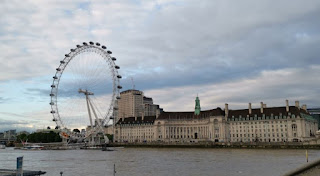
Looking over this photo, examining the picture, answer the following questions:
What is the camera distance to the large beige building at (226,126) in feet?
371

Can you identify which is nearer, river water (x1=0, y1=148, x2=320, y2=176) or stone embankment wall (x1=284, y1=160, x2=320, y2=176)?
stone embankment wall (x1=284, y1=160, x2=320, y2=176)

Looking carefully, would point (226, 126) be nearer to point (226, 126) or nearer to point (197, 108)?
point (226, 126)

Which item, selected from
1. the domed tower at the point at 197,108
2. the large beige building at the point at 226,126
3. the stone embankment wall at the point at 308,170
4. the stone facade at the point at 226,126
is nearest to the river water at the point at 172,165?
the stone embankment wall at the point at 308,170

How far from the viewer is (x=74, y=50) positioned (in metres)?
78.5

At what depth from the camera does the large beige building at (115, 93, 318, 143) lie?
113188 mm

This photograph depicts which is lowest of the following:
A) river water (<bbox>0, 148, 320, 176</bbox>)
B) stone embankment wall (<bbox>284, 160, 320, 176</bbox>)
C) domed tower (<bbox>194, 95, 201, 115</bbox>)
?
river water (<bbox>0, 148, 320, 176</bbox>)

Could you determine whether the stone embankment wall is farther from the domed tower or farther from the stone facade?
the domed tower

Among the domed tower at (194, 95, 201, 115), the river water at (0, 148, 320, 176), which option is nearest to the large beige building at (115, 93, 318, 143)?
→ the domed tower at (194, 95, 201, 115)

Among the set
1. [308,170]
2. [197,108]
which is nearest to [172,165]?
[308,170]

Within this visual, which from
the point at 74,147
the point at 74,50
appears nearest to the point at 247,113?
the point at 74,147

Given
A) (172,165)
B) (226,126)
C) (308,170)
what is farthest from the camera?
(226,126)

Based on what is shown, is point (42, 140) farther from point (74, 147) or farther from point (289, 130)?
point (289, 130)

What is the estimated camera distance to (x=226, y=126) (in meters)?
127

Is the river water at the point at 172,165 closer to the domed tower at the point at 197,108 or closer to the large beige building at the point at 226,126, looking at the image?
the large beige building at the point at 226,126
